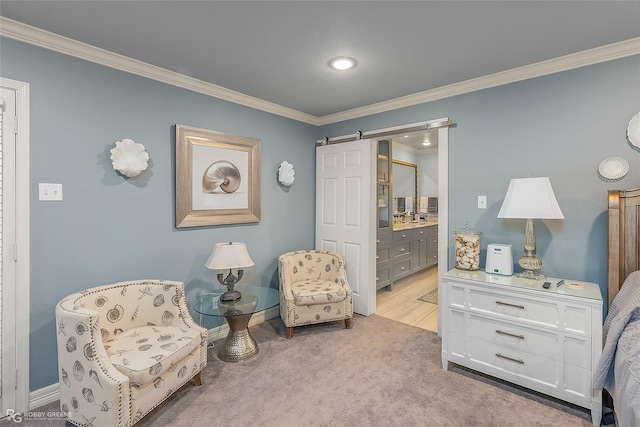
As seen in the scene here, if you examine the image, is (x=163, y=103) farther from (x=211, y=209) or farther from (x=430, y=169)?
(x=430, y=169)

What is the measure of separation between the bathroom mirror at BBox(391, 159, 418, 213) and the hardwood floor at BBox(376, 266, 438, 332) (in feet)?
4.91

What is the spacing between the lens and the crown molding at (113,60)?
189 centimetres

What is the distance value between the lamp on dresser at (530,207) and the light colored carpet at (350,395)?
2.94ft

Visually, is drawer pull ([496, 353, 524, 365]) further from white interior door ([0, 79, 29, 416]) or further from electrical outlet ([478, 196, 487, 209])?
white interior door ([0, 79, 29, 416])

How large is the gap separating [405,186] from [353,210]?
117 inches

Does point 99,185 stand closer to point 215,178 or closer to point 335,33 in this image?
point 215,178

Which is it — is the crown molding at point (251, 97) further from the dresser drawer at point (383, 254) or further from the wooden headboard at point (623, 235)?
the dresser drawer at point (383, 254)

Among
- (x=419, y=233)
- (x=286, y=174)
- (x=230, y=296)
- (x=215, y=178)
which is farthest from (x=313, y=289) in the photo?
(x=419, y=233)

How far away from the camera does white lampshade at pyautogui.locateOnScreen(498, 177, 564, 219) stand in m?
2.12

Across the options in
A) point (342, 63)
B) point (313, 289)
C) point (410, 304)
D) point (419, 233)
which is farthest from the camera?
point (419, 233)

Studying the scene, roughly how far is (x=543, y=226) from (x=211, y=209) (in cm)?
281

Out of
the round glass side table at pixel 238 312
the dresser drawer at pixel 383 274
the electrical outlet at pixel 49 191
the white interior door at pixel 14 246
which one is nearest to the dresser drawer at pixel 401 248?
the dresser drawer at pixel 383 274

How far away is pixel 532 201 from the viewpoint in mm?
2176

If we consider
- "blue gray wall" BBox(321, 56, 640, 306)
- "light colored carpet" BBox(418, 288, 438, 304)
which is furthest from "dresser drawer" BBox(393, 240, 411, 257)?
"blue gray wall" BBox(321, 56, 640, 306)
